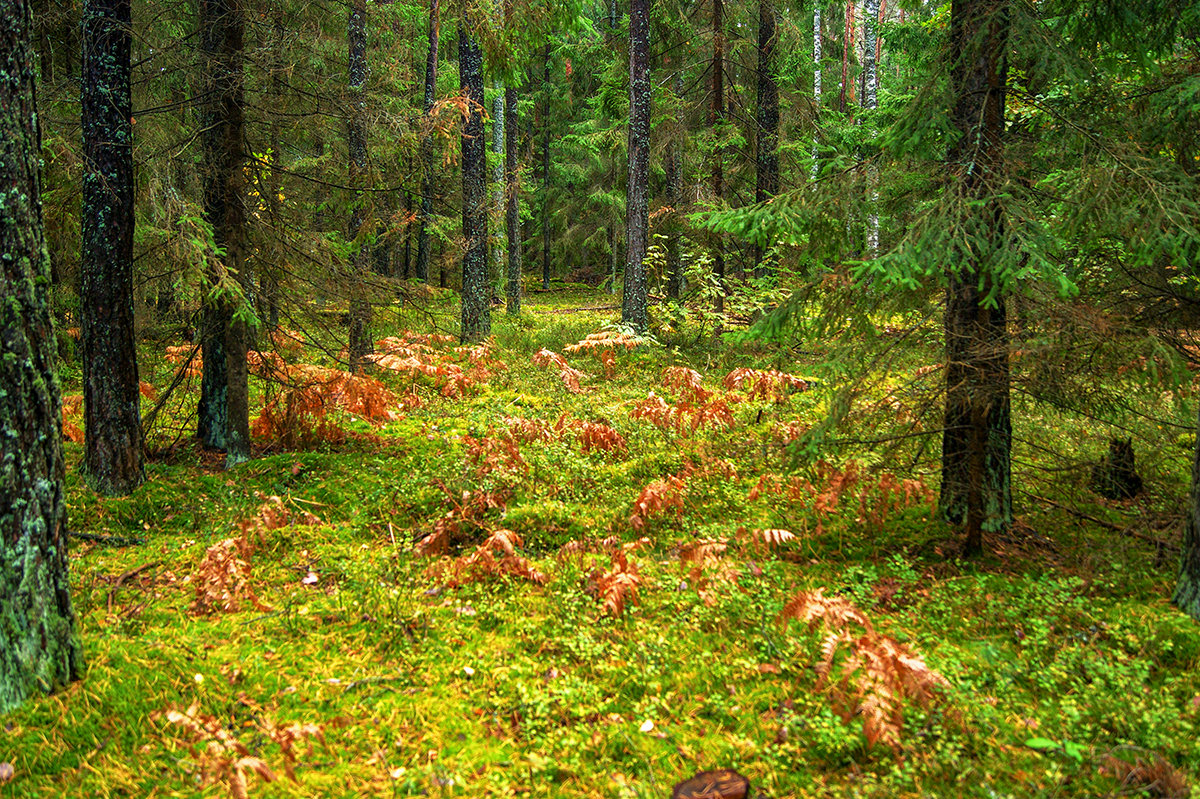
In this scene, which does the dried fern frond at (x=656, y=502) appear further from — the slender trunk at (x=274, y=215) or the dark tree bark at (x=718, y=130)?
the dark tree bark at (x=718, y=130)

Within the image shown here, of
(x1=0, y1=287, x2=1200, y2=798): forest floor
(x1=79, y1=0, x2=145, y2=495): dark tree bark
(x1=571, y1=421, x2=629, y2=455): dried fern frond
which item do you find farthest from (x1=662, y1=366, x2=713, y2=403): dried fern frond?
(x1=79, y1=0, x2=145, y2=495): dark tree bark

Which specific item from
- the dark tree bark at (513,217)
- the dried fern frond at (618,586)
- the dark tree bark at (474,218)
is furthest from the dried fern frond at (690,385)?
the dark tree bark at (513,217)

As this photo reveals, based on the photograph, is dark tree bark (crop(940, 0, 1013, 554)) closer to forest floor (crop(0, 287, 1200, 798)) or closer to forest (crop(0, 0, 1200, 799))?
forest (crop(0, 0, 1200, 799))

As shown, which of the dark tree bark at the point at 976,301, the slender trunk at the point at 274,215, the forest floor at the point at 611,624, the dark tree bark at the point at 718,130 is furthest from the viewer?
the dark tree bark at the point at 718,130

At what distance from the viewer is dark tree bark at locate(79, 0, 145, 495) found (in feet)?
19.9

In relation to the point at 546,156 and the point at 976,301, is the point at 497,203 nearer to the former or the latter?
the point at 976,301

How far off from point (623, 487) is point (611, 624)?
2.61 m

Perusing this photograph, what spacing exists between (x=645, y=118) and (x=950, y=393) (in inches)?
434

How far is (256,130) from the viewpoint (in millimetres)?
8219

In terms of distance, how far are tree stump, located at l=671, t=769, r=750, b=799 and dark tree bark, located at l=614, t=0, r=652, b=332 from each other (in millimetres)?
11495

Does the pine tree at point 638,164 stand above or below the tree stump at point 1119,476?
above

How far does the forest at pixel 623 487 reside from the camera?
11.0 ft

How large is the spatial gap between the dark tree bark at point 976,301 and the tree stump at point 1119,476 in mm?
1706

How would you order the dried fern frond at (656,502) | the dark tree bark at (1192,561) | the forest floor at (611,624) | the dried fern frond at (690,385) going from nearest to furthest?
the forest floor at (611,624) < the dark tree bark at (1192,561) < the dried fern frond at (656,502) < the dried fern frond at (690,385)
